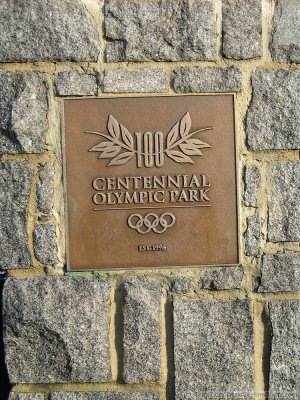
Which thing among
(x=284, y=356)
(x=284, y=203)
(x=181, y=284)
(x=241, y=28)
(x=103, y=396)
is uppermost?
(x=241, y=28)

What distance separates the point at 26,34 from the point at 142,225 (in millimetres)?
915

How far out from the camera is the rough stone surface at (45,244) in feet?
7.82

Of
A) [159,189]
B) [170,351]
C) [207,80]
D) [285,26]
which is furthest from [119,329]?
[285,26]

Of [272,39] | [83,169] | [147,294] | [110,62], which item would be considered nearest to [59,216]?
[83,169]

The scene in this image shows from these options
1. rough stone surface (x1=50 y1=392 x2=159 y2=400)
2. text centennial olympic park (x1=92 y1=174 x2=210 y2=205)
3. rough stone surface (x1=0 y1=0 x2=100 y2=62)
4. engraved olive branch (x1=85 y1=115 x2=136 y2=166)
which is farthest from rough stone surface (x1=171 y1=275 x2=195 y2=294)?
rough stone surface (x1=0 y1=0 x2=100 y2=62)

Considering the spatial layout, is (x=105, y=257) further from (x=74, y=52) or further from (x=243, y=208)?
(x=74, y=52)

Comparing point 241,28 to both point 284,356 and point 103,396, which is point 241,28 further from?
point 103,396

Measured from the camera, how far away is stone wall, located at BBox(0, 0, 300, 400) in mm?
2375

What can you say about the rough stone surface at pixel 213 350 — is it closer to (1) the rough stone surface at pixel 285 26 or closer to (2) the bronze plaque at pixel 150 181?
(2) the bronze plaque at pixel 150 181

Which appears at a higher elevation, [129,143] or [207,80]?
[207,80]

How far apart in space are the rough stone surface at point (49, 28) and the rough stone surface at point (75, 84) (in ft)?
0.23

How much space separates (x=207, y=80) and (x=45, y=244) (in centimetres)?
95

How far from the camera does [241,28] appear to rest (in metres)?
2.39

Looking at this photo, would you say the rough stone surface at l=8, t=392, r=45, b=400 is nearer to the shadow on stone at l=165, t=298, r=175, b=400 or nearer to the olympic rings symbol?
the shadow on stone at l=165, t=298, r=175, b=400
